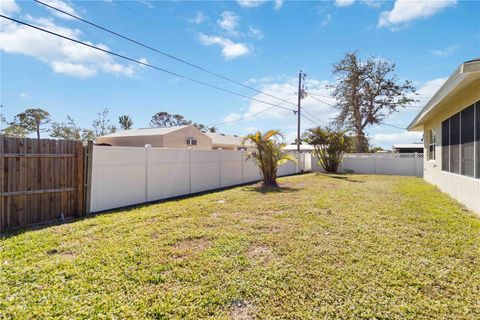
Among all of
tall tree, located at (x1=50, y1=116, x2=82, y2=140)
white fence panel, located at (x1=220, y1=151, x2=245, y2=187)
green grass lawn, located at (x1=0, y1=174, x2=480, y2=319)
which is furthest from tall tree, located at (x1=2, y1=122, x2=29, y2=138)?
green grass lawn, located at (x1=0, y1=174, x2=480, y2=319)

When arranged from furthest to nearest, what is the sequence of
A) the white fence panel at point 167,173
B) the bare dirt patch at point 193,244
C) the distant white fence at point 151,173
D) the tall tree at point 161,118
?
1. the tall tree at point 161,118
2. the white fence panel at point 167,173
3. the distant white fence at point 151,173
4. the bare dirt patch at point 193,244

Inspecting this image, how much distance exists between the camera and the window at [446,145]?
7923mm

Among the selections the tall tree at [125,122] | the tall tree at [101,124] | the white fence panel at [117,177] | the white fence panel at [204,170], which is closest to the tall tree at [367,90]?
the white fence panel at [204,170]

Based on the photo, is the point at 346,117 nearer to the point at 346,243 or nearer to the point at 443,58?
the point at 443,58

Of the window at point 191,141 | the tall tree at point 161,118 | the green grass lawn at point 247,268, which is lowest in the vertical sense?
the green grass lawn at point 247,268

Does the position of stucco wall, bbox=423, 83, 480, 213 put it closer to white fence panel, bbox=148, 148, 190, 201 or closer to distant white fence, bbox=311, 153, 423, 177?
distant white fence, bbox=311, 153, 423, 177

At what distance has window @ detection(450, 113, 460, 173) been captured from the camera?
22.7ft

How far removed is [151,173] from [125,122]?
33.5 metres

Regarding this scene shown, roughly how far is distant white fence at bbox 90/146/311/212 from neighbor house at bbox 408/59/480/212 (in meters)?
7.33

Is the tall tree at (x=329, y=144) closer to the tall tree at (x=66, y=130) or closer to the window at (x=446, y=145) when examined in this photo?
the window at (x=446, y=145)

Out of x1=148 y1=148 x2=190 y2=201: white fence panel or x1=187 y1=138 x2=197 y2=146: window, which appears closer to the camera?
x1=148 y1=148 x2=190 y2=201: white fence panel

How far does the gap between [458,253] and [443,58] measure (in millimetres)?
12595

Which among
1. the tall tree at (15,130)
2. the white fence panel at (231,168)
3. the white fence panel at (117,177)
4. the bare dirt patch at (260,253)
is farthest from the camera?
the tall tree at (15,130)

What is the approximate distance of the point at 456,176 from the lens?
7008 millimetres
